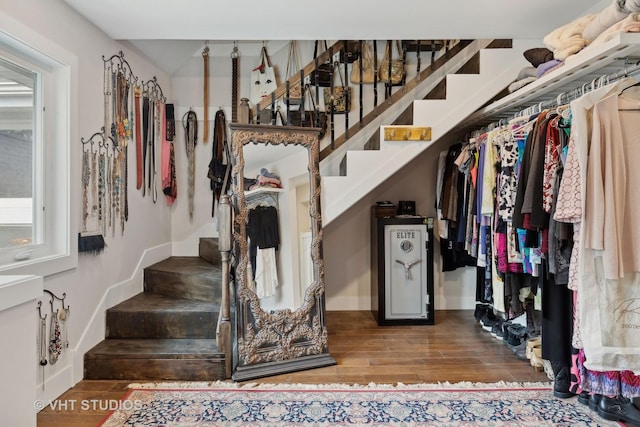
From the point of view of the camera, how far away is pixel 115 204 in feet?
9.14

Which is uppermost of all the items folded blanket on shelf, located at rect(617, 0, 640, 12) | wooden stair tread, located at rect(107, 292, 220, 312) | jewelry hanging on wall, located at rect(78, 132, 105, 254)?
folded blanket on shelf, located at rect(617, 0, 640, 12)

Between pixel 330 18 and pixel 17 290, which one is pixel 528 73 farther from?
pixel 17 290

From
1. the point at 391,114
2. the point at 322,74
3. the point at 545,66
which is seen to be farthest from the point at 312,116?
the point at 545,66

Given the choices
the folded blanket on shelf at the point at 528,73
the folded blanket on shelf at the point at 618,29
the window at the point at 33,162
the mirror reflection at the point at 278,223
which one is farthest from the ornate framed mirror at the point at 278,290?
the folded blanket on shelf at the point at 618,29

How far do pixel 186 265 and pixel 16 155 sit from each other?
1597 millimetres

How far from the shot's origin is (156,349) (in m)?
2.46

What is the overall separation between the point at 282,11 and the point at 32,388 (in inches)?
91.0

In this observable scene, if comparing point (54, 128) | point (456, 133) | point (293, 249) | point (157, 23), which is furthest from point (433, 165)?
point (54, 128)

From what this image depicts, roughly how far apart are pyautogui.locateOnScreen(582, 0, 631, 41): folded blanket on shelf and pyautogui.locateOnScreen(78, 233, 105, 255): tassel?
3.19 meters

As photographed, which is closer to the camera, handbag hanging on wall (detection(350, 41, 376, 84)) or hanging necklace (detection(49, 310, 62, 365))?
hanging necklace (detection(49, 310, 62, 365))

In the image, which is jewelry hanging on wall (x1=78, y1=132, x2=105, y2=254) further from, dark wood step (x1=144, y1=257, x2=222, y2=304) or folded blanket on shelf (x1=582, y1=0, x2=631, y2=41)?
folded blanket on shelf (x1=582, y1=0, x2=631, y2=41)

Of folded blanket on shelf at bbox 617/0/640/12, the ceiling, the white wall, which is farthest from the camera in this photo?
the ceiling

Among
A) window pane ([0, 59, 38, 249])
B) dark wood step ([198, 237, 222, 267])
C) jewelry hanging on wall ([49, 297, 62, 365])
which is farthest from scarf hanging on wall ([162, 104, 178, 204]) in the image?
jewelry hanging on wall ([49, 297, 62, 365])

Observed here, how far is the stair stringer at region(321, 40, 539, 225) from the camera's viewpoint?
287 cm
